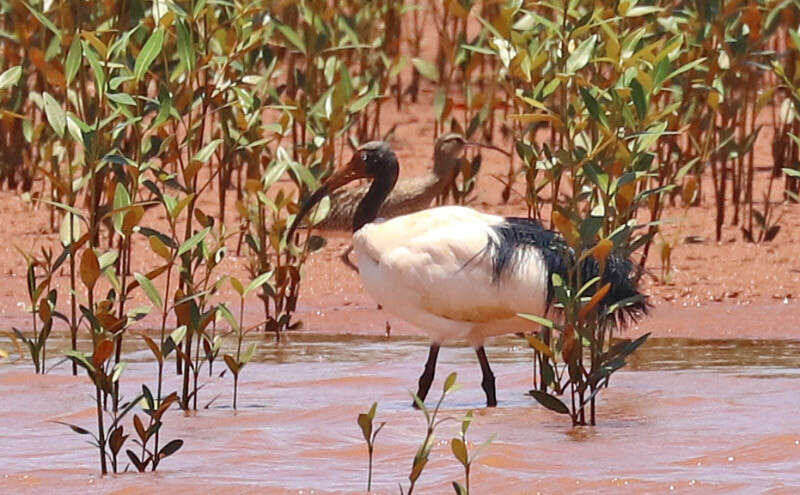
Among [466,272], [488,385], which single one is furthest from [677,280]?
[466,272]

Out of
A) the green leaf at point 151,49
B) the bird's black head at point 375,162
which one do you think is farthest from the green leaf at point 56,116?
the bird's black head at point 375,162

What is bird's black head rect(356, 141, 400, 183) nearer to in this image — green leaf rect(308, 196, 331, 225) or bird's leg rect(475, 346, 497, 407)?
green leaf rect(308, 196, 331, 225)

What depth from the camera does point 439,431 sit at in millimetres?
6645

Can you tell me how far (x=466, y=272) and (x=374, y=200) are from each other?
1.01 meters

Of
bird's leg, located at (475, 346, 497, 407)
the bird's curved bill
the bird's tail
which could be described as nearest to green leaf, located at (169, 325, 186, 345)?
bird's leg, located at (475, 346, 497, 407)

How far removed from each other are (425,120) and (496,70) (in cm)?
105

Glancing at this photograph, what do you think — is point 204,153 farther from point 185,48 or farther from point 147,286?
point 147,286

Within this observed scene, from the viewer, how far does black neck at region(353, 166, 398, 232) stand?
8039mm

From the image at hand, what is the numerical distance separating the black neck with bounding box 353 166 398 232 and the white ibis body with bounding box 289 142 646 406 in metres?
0.32

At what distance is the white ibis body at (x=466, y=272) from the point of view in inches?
280

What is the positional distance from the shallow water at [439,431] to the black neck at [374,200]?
658mm

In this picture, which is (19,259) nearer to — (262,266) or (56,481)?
(262,266)

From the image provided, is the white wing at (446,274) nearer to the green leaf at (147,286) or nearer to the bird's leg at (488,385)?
the bird's leg at (488,385)

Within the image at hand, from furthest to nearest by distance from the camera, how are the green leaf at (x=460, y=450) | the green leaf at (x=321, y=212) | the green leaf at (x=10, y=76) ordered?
the green leaf at (x=321, y=212) → the green leaf at (x=10, y=76) → the green leaf at (x=460, y=450)
